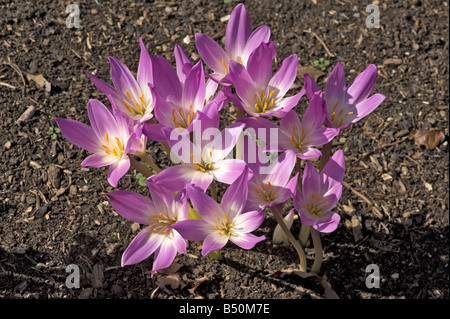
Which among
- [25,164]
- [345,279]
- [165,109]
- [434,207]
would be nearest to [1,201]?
[25,164]

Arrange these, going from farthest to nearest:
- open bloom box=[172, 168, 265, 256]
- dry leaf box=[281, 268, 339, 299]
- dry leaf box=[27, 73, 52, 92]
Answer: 1. dry leaf box=[27, 73, 52, 92]
2. dry leaf box=[281, 268, 339, 299]
3. open bloom box=[172, 168, 265, 256]

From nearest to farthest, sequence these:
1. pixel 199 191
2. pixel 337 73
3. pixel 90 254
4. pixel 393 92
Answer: pixel 199 191, pixel 337 73, pixel 90 254, pixel 393 92

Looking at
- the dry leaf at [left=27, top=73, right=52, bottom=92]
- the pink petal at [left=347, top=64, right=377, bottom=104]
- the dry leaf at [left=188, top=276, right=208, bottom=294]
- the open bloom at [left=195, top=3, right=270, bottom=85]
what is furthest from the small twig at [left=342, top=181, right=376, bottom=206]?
the dry leaf at [left=27, top=73, right=52, bottom=92]

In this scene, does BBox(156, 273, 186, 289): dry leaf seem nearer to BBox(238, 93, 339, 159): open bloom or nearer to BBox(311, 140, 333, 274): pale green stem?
BBox(311, 140, 333, 274): pale green stem

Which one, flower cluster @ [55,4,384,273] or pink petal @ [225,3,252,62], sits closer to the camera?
flower cluster @ [55,4,384,273]

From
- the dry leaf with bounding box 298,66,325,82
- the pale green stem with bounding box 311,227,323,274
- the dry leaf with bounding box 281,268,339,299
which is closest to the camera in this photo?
the pale green stem with bounding box 311,227,323,274

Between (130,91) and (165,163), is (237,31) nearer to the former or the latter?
(130,91)

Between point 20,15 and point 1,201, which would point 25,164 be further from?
point 20,15

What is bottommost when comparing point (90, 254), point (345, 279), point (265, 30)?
point (345, 279)
